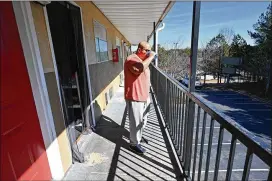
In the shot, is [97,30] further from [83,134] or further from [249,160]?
[249,160]

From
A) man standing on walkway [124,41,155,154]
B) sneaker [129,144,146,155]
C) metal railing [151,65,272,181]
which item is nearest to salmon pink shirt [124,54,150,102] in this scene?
man standing on walkway [124,41,155,154]

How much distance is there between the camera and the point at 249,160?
82 centimetres

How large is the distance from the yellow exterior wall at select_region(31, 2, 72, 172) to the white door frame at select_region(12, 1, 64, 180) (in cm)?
8

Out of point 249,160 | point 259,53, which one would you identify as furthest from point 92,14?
point 259,53

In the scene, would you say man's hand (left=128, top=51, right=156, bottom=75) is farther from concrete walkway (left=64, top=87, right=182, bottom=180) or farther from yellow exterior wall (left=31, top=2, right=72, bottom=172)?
concrete walkway (left=64, top=87, right=182, bottom=180)

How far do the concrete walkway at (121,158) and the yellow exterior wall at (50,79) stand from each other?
230mm

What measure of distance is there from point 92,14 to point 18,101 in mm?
2573

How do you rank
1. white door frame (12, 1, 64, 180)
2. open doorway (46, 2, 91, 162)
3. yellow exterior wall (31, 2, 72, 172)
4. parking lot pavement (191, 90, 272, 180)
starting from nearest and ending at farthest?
white door frame (12, 1, 64, 180) < yellow exterior wall (31, 2, 72, 172) < open doorway (46, 2, 91, 162) < parking lot pavement (191, 90, 272, 180)

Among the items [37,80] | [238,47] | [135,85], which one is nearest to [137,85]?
[135,85]

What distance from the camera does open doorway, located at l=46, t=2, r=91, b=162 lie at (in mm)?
2482

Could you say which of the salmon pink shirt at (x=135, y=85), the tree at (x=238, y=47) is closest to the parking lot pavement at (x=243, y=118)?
the salmon pink shirt at (x=135, y=85)

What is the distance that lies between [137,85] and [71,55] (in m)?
1.33

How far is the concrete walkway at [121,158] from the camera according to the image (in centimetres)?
186

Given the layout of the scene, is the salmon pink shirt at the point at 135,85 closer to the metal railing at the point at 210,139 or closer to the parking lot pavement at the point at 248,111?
the metal railing at the point at 210,139
